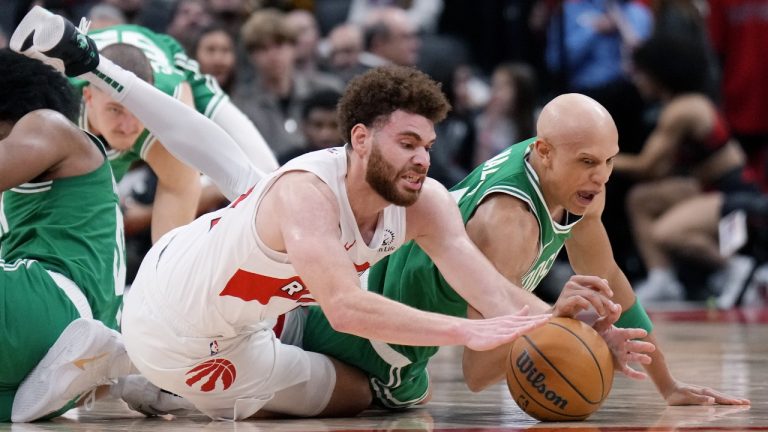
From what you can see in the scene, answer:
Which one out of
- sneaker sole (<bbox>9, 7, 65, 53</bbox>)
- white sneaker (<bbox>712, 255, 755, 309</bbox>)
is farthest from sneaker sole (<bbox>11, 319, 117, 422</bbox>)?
white sneaker (<bbox>712, 255, 755, 309</bbox>)

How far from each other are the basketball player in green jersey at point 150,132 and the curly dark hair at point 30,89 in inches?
34.3

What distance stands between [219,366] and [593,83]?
8.31 metres

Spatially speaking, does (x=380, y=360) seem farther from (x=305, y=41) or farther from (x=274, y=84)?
(x=305, y=41)

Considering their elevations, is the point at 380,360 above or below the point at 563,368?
below

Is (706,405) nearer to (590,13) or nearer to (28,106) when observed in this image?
(28,106)

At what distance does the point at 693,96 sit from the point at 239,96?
406 cm

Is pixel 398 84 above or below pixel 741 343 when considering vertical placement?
above

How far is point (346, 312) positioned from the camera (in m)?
3.87

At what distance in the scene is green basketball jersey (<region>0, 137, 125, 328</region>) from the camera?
5.07 metres

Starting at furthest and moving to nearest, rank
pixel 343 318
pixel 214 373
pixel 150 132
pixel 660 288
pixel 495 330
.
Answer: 1. pixel 660 288
2. pixel 150 132
3. pixel 214 373
4. pixel 343 318
5. pixel 495 330

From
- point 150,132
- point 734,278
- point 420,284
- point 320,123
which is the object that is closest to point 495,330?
point 420,284

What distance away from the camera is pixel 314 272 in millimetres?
3932

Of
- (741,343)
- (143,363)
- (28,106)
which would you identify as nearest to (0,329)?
(143,363)

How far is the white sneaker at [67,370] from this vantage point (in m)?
4.79
